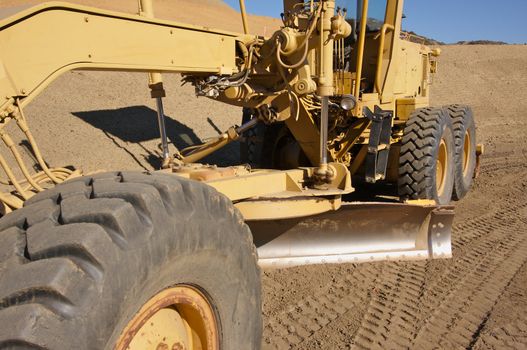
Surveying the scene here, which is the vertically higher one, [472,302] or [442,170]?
[442,170]

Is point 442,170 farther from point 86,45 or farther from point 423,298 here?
point 86,45

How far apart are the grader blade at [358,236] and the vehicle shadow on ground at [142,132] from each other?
394 centimetres

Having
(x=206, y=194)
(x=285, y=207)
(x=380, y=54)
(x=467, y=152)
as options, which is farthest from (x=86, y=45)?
(x=467, y=152)

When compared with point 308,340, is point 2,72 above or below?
above

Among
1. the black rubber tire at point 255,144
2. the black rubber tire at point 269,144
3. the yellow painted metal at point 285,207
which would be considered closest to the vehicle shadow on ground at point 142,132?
the black rubber tire at point 255,144

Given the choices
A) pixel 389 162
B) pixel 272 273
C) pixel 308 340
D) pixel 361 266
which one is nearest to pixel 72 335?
pixel 308 340

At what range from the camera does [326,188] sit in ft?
14.1

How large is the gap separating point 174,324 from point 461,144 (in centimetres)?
524

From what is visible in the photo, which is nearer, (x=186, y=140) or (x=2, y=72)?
(x=2, y=72)

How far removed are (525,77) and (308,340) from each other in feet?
73.9

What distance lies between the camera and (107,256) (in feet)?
5.47

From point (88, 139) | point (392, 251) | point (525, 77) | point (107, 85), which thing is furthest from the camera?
point (525, 77)

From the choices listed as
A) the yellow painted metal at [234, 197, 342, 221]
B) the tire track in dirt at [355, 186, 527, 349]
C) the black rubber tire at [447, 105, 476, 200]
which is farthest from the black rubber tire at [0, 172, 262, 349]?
the black rubber tire at [447, 105, 476, 200]

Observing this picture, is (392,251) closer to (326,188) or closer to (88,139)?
(326,188)
